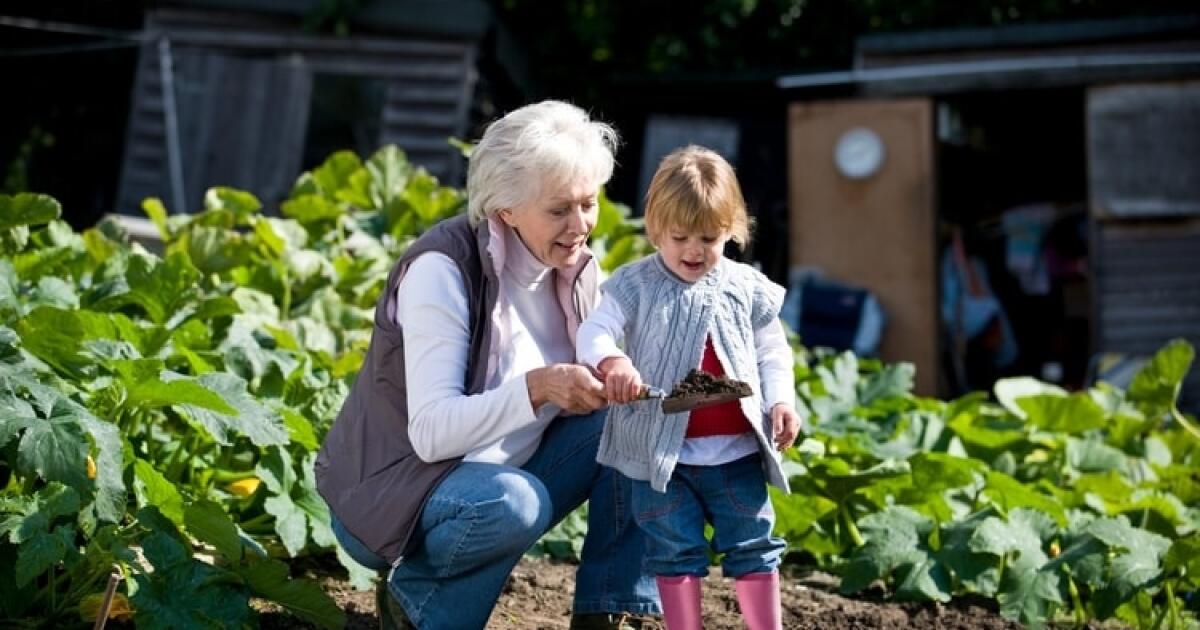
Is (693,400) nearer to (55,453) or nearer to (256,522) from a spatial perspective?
(55,453)

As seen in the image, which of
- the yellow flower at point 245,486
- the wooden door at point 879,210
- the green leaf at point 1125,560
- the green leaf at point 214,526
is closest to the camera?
the green leaf at point 214,526

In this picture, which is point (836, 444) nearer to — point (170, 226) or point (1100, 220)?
point (170, 226)

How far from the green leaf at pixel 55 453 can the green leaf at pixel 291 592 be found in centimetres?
36

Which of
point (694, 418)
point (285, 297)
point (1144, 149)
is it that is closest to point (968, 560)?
point (694, 418)

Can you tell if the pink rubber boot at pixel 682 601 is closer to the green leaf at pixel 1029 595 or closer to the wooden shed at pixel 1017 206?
the green leaf at pixel 1029 595

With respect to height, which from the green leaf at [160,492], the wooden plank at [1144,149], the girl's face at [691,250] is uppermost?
the wooden plank at [1144,149]

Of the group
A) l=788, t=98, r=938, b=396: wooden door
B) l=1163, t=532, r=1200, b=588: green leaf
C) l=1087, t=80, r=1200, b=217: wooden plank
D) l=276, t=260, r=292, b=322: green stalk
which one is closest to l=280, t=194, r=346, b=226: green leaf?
l=276, t=260, r=292, b=322: green stalk

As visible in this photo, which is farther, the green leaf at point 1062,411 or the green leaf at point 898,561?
the green leaf at point 1062,411

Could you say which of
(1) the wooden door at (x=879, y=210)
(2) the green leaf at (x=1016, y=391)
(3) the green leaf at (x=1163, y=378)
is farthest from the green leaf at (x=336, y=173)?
(1) the wooden door at (x=879, y=210)

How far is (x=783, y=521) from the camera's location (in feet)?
12.3

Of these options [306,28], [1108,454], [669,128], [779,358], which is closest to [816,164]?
[669,128]

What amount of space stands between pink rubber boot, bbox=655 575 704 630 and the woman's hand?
15.0 inches

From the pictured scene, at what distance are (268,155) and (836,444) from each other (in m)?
8.35

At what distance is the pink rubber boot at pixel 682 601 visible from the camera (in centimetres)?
278
